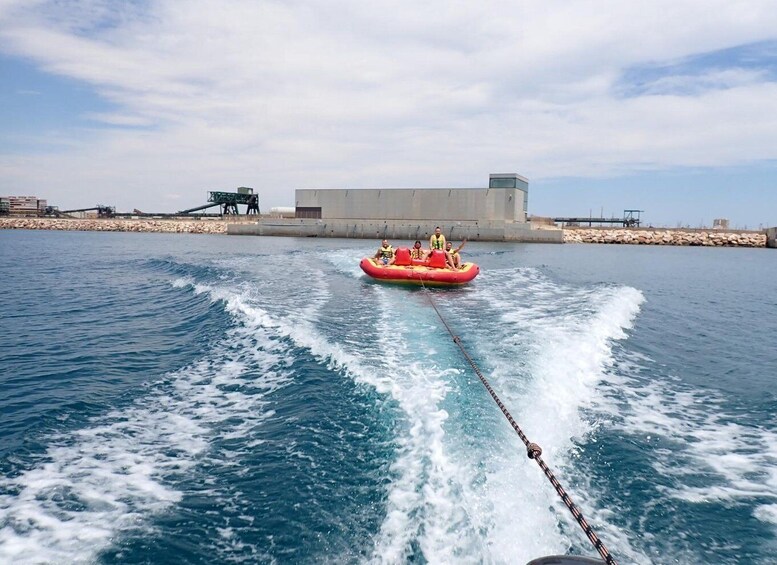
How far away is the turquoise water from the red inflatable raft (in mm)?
4088

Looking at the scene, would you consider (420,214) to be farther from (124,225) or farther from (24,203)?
(24,203)

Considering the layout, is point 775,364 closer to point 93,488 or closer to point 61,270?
point 93,488

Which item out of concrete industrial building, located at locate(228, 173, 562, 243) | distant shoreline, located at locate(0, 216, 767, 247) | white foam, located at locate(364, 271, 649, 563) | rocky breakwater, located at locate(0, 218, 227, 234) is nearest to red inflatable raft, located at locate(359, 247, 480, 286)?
white foam, located at locate(364, 271, 649, 563)

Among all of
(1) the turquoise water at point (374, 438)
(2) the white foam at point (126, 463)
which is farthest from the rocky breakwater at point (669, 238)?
(2) the white foam at point (126, 463)

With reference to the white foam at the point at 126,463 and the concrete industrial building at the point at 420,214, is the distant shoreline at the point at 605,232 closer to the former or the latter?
the concrete industrial building at the point at 420,214

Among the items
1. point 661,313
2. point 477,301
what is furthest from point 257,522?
point 661,313

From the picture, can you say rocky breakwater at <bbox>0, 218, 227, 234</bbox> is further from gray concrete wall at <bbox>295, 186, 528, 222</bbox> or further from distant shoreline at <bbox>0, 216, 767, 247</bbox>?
gray concrete wall at <bbox>295, 186, 528, 222</bbox>

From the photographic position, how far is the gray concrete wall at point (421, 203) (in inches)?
1901

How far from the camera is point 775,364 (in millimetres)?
8391

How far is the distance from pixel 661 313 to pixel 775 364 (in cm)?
463

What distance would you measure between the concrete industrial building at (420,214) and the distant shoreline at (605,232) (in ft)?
27.4

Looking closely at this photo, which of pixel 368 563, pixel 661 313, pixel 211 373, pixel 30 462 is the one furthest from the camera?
pixel 661 313

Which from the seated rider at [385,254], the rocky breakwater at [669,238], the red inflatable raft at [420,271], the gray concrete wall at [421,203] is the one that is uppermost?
the gray concrete wall at [421,203]

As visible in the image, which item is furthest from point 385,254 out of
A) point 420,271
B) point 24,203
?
point 24,203
